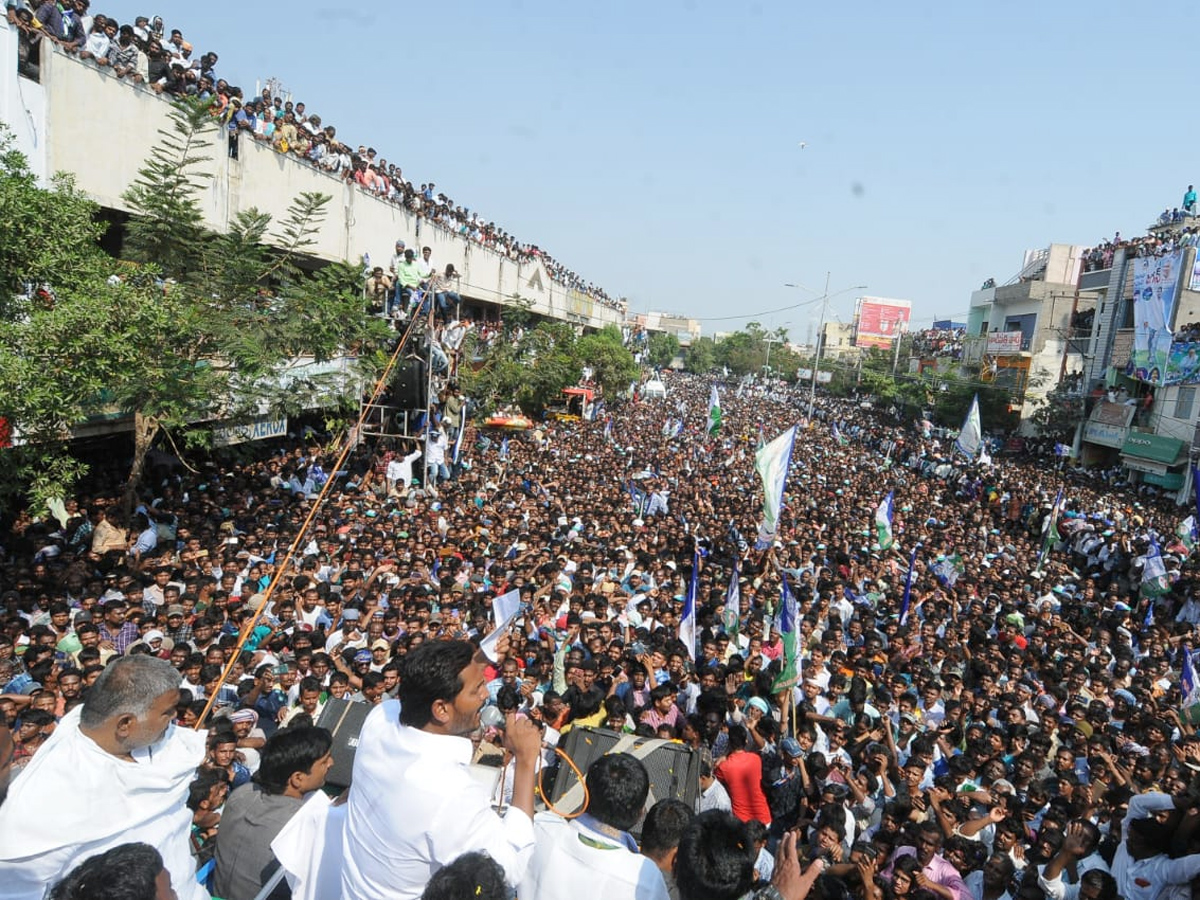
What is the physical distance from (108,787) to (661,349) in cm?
8499

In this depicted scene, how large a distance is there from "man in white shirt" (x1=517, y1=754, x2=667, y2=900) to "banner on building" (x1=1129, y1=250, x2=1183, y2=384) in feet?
93.9

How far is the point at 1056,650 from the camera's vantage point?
26.8 feet

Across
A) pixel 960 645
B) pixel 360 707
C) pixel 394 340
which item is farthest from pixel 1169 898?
pixel 394 340

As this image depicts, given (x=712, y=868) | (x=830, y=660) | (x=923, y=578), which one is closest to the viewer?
(x=712, y=868)

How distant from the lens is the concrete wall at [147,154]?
33.0ft

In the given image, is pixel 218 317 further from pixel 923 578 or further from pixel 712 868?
pixel 923 578

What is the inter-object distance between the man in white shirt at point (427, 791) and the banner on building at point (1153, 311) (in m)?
29.0

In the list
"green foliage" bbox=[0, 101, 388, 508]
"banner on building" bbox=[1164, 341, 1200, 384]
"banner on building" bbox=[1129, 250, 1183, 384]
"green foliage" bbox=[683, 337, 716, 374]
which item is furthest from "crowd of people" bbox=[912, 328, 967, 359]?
"green foliage" bbox=[0, 101, 388, 508]

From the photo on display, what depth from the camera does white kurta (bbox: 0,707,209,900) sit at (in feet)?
6.80

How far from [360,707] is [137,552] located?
6.42 metres

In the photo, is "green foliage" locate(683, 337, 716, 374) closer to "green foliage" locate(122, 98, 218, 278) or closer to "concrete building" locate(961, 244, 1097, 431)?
"concrete building" locate(961, 244, 1097, 431)

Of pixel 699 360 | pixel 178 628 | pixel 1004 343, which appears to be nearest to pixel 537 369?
pixel 178 628

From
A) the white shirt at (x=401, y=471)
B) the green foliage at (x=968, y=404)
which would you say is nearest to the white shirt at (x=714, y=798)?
the white shirt at (x=401, y=471)

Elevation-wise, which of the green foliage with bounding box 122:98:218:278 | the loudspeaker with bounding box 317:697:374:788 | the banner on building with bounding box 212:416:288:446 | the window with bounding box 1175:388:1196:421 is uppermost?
the green foliage with bounding box 122:98:218:278
